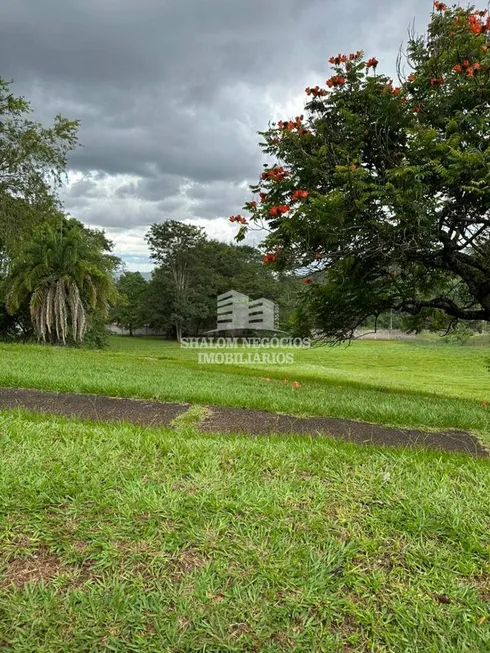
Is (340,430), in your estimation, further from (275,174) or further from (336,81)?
(336,81)

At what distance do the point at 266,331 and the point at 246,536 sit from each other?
1337 inches

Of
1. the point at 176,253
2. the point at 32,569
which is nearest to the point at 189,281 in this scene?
the point at 176,253

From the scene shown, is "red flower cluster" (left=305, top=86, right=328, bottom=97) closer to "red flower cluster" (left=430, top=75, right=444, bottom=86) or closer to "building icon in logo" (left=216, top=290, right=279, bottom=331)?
"red flower cluster" (left=430, top=75, right=444, bottom=86)

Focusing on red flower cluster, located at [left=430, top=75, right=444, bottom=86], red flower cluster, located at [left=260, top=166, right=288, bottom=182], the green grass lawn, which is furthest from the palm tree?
the green grass lawn

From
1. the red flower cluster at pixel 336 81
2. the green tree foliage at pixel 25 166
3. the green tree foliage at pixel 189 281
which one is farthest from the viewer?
the green tree foliage at pixel 189 281

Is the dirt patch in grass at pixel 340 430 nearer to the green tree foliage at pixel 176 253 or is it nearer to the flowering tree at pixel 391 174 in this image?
the flowering tree at pixel 391 174

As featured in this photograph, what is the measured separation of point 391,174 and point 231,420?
10.7 feet

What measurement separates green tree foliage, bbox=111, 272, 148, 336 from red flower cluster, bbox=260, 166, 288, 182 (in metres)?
35.5

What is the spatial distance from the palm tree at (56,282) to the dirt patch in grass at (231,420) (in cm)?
1340

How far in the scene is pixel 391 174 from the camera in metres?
4.61

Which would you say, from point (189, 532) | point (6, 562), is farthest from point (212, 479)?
point (6, 562)

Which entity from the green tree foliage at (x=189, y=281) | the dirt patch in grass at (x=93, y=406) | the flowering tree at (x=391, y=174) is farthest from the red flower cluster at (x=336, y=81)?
the green tree foliage at (x=189, y=281)

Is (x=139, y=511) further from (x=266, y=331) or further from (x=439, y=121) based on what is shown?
(x=266, y=331)

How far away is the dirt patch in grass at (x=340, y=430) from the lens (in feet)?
12.2
